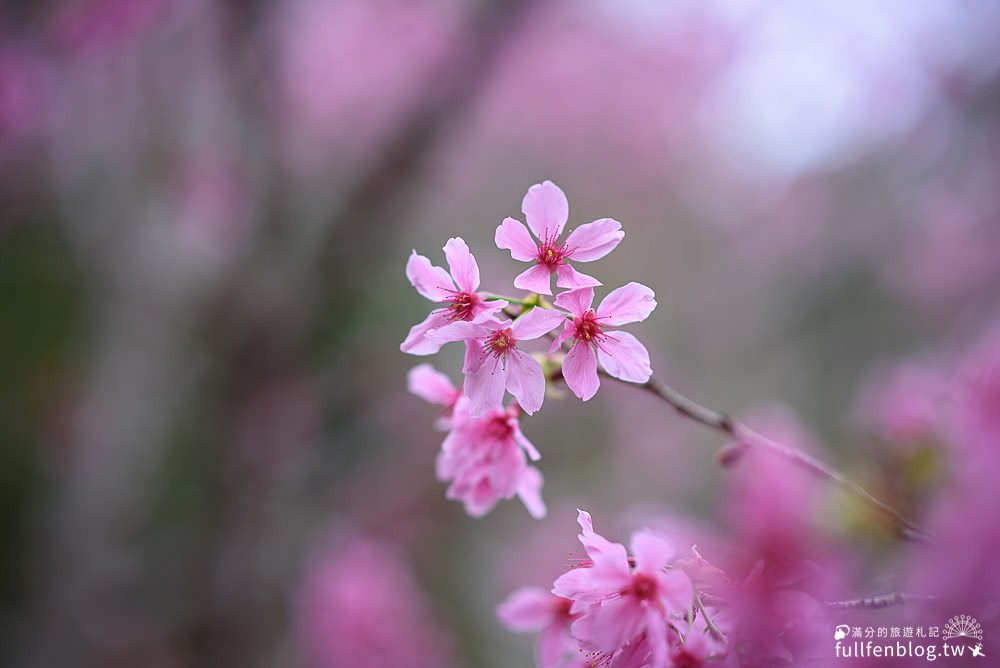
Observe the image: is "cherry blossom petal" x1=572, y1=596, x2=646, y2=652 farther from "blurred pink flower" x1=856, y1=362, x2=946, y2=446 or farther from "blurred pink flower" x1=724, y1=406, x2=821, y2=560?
"blurred pink flower" x1=856, y1=362, x2=946, y2=446

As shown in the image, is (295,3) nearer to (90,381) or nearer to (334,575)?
(90,381)

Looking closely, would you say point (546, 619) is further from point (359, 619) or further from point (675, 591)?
point (359, 619)

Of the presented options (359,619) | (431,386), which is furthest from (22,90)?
(431,386)

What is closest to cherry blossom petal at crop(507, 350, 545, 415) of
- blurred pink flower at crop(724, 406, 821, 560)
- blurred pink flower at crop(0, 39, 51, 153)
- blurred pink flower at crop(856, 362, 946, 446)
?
blurred pink flower at crop(724, 406, 821, 560)

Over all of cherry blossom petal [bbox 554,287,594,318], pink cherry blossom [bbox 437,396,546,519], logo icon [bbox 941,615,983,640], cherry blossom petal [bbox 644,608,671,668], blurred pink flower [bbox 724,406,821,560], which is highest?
blurred pink flower [bbox 724,406,821,560]

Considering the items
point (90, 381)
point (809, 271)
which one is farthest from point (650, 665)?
point (809, 271)

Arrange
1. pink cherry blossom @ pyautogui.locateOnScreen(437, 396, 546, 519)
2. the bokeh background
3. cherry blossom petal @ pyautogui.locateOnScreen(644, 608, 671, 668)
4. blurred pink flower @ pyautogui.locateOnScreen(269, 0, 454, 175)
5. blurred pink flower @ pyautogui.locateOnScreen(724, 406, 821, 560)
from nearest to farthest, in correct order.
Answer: cherry blossom petal @ pyautogui.locateOnScreen(644, 608, 671, 668) → pink cherry blossom @ pyautogui.locateOnScreen(437, 396, 546, 519) → blurred pink flower @ pyautogui.locateOnScreen(724, 406, 821, 560) → the bokeh background → blurred pink flower @ pyautogui.locateOnScreen(269, 0, 454, 175)

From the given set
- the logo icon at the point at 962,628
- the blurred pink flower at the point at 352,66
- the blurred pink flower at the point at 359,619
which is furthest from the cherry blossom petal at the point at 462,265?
the blurred pink flower at the point at 352,66

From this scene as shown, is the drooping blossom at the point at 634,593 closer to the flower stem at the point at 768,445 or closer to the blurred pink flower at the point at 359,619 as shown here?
the flower stem at the point at 768,445
